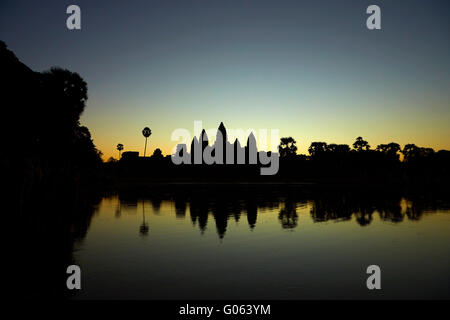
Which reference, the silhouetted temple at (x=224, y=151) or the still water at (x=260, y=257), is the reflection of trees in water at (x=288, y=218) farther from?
the silhouetted temple at (x=224, y=151)

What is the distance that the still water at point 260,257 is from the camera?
25.9ft

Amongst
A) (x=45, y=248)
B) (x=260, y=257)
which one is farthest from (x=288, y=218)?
(x=45, y=248)

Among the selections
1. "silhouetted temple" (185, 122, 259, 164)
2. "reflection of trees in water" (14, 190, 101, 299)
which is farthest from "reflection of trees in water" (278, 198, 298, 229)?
"silhouetted temple" (185, 122, 259, 164)

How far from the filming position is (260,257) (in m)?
11.0

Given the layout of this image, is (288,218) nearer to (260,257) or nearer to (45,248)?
(260,257)

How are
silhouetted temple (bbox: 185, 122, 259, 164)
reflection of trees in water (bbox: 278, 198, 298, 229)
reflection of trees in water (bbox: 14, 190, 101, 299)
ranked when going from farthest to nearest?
silhouetted temple (bbox: 185, 122, 259, 164), reflection of trees in water (bbox: 278, 198, 298, 229), reflection of trees in water (bbox: 14, 190, 101, 299)

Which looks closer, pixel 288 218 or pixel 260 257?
pixel 260 257

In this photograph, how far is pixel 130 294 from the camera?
7430mm

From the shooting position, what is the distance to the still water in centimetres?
788

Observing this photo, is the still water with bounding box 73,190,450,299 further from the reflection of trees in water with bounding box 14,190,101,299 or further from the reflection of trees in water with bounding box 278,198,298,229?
the reflection of trees in water with bounding box 14,190,101,299

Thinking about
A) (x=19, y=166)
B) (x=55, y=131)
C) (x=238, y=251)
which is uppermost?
(x=55, y=131)

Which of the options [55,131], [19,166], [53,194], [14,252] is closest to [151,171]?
[55,131]
